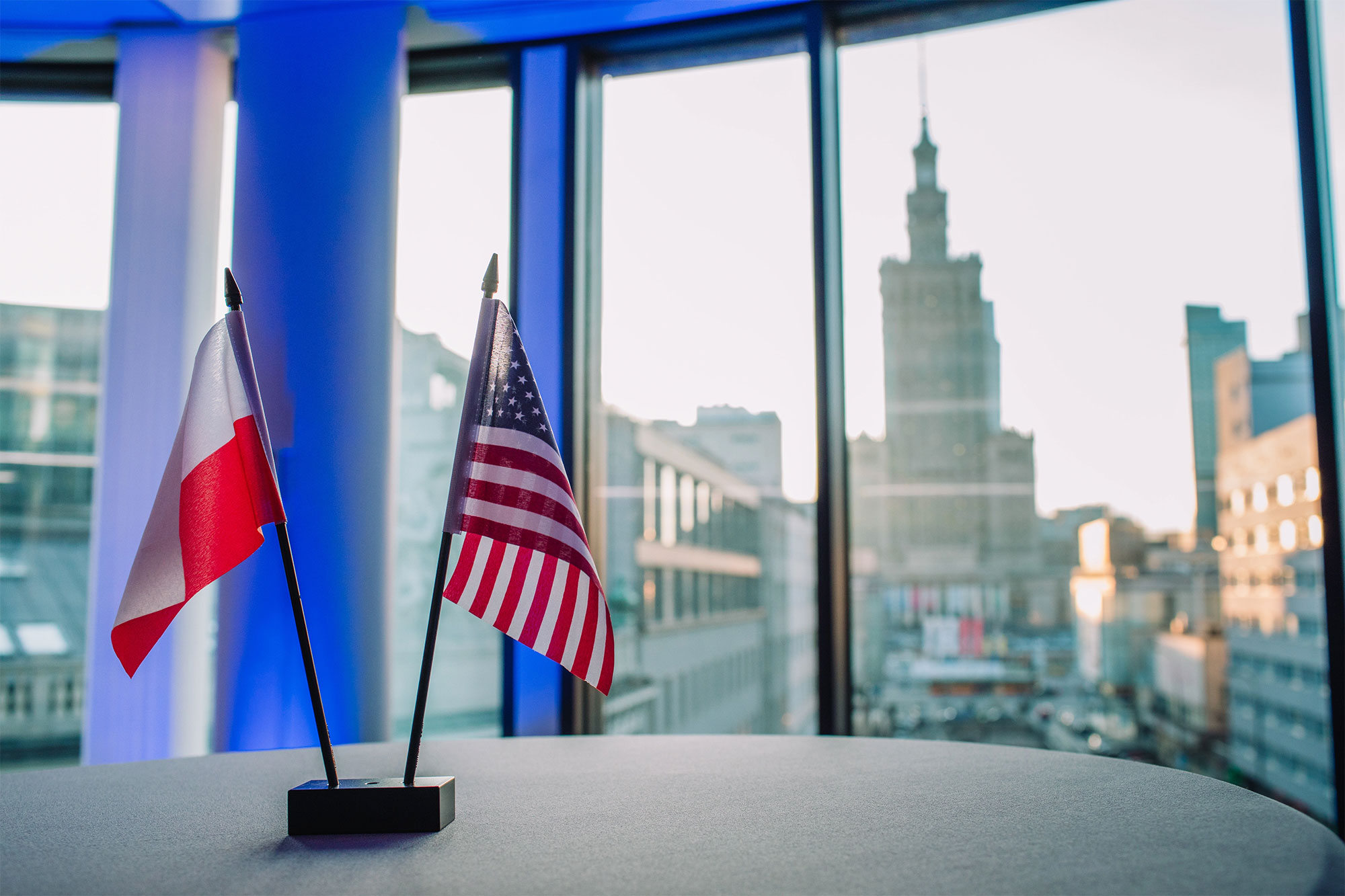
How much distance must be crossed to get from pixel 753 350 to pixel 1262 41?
187cm

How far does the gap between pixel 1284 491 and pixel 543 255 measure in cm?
249

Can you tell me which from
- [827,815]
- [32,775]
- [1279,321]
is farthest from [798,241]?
[32,775]

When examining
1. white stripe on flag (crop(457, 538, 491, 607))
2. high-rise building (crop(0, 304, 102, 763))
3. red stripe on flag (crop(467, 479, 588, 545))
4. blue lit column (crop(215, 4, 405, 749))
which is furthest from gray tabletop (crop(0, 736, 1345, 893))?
high-rise building (crop(0, 304, 102, 763))

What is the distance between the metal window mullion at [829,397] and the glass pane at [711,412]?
0.20m

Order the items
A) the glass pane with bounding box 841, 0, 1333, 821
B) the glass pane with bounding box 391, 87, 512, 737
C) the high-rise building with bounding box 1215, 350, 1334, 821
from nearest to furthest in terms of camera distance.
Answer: the high-rise building with bounding box 1215, 350, 1334, 821 < the glass pane with bounding box 841, 0, 1333, 821 < the glass pane with bounding box 391, 87, 512, 737

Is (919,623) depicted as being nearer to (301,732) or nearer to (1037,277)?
(1037,277)

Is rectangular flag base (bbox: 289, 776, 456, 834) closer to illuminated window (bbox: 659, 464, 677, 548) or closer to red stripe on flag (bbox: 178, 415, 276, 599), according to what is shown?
red stripe on flag (bbox: 178, 415, 276, 599)

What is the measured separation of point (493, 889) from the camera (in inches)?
47.7

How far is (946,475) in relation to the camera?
3385 mm

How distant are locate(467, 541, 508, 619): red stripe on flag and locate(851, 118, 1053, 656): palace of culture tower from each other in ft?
6.29

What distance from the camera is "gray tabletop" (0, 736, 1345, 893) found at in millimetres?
1229

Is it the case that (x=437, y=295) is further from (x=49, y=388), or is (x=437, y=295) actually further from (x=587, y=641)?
(x=587, y=641)

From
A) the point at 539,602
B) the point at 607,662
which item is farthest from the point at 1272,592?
the point at 539,602

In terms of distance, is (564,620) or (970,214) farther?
(970,214)
